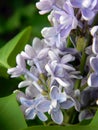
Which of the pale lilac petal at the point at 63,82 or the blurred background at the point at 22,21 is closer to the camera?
the pale lilac petal at the point at 63,82

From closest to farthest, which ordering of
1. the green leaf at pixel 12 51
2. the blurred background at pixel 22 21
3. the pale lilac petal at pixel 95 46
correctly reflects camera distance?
1. the pale lilac petal at pixel 95 46
2. the green leaf at pixel 12 51
3. the blurred background at pixel 22 21

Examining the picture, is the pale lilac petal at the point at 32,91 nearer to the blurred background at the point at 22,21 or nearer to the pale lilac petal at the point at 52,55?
the pale lilac petal at the point at 52,55

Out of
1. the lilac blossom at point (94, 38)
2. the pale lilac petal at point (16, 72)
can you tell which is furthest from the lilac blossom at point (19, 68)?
the lilac blossom at point (94, 38)

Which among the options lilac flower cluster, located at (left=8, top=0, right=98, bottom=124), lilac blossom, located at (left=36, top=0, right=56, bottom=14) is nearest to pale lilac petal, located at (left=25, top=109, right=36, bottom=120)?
lilac flower cluster, located at (left=8, top=0, right=98, bottom=124)

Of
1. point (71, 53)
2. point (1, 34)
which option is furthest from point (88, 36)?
point (1, 34)

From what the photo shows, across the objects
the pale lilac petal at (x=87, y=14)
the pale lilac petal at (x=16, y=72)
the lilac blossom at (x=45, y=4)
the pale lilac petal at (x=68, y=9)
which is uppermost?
the lilac blossom at (x=45, y=4)

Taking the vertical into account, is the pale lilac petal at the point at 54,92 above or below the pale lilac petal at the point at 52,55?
below

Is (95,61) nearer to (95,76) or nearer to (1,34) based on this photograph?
(95,76)

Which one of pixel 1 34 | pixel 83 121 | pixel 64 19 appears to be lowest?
pixel 1 34
